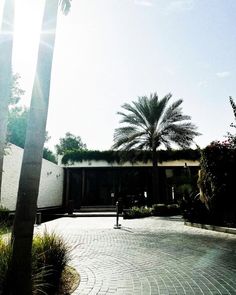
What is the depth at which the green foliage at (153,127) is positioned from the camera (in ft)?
69.7

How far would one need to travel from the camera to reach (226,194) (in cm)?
1132

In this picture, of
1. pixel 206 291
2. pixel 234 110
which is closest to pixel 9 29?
pixel 206 291

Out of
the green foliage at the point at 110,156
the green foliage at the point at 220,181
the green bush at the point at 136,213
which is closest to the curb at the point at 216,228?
the green foliage at the point at 220,181

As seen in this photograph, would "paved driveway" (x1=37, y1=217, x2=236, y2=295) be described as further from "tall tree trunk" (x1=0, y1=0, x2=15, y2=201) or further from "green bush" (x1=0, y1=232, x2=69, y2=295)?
"tall tree trunk" (x1=0, y1=0, x2=15, y2=201)

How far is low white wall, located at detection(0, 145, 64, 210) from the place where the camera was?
15227 mm

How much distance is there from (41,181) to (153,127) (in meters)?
9.91

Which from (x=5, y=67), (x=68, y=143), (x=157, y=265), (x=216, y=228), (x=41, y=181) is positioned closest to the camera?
(x=5, y=67)

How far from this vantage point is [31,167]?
11.8ft

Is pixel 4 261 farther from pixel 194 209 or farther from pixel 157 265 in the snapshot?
pixel 194 209

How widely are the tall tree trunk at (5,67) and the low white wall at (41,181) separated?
579 cm

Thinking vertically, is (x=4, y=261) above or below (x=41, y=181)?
below

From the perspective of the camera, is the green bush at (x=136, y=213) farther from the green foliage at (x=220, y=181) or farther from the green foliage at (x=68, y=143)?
the green foliage at (x=68, y=143)

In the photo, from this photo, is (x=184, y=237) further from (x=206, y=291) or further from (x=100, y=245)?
(x=206, y=291)

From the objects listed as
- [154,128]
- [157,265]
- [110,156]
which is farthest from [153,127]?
[157,265]
